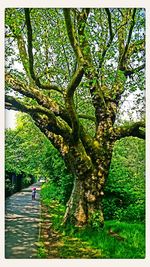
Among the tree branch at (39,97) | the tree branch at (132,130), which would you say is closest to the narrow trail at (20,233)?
the tree branch at (39,97)

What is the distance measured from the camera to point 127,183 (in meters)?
7.86

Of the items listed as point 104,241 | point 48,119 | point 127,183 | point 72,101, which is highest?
point 72,101

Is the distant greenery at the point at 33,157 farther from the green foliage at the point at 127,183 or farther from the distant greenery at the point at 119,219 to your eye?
the green foliage at the point at 127,183

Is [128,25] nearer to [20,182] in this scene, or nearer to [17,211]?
[17,211]

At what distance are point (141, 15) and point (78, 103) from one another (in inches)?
85.3

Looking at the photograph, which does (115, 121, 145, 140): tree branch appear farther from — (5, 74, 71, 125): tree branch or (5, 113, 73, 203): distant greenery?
(5, 113, 73, 203): distant greenery

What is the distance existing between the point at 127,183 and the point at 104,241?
6.95 feet

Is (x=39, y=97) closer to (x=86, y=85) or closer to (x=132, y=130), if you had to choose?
(x=86, y=85)

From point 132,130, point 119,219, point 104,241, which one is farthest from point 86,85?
point 119,219

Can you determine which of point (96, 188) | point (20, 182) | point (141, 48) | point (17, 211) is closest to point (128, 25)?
point (141, 48)

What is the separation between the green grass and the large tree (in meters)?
0.27

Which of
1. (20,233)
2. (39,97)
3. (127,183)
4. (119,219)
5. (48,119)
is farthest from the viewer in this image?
(127,183)

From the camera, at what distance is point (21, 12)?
6.17 m

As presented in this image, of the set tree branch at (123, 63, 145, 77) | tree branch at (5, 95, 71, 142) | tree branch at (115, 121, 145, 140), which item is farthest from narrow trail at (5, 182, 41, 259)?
tree branch at (123, 63, 145, 77)
